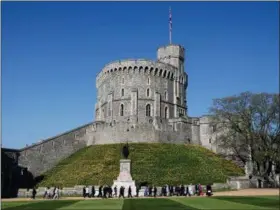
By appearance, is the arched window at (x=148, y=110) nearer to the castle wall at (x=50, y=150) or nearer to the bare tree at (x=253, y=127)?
the castle wall at (x=50, y=150)

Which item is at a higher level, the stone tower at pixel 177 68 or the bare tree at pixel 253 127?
the stone tower at pixel 177 68

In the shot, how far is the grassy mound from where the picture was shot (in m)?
49.3

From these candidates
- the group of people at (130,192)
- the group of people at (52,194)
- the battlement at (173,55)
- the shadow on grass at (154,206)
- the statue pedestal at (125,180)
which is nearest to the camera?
the shadow on grass at (154,206)

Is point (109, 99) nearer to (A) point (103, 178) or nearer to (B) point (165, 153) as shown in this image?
(B) point (165, 153)

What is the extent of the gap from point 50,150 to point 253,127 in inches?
1237

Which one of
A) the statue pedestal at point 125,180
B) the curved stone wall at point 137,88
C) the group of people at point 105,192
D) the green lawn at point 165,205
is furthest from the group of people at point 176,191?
the curved stone wall at point 137,88

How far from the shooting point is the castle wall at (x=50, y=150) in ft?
199

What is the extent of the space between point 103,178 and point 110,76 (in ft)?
114

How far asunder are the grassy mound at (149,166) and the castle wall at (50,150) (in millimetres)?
1943

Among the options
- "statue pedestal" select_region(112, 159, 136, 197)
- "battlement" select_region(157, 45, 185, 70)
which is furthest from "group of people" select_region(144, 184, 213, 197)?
"battlement" select_region(157, 45, 185, 70)

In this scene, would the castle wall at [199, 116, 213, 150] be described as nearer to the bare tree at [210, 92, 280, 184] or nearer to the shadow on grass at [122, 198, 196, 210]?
the bare tree at [210, 92, 280, 184]

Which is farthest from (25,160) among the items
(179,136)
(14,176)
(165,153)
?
(179,136)

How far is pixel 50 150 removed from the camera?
6450 centimetres

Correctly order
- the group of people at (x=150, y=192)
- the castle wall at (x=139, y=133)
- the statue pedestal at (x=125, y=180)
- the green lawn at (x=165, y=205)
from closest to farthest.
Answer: the green lawn at (x=165, y=205) → the group of people at (x=150, y=192) → the statue pedestal at (x=125, y=180) → the castle wall at (x=139, y=133)
